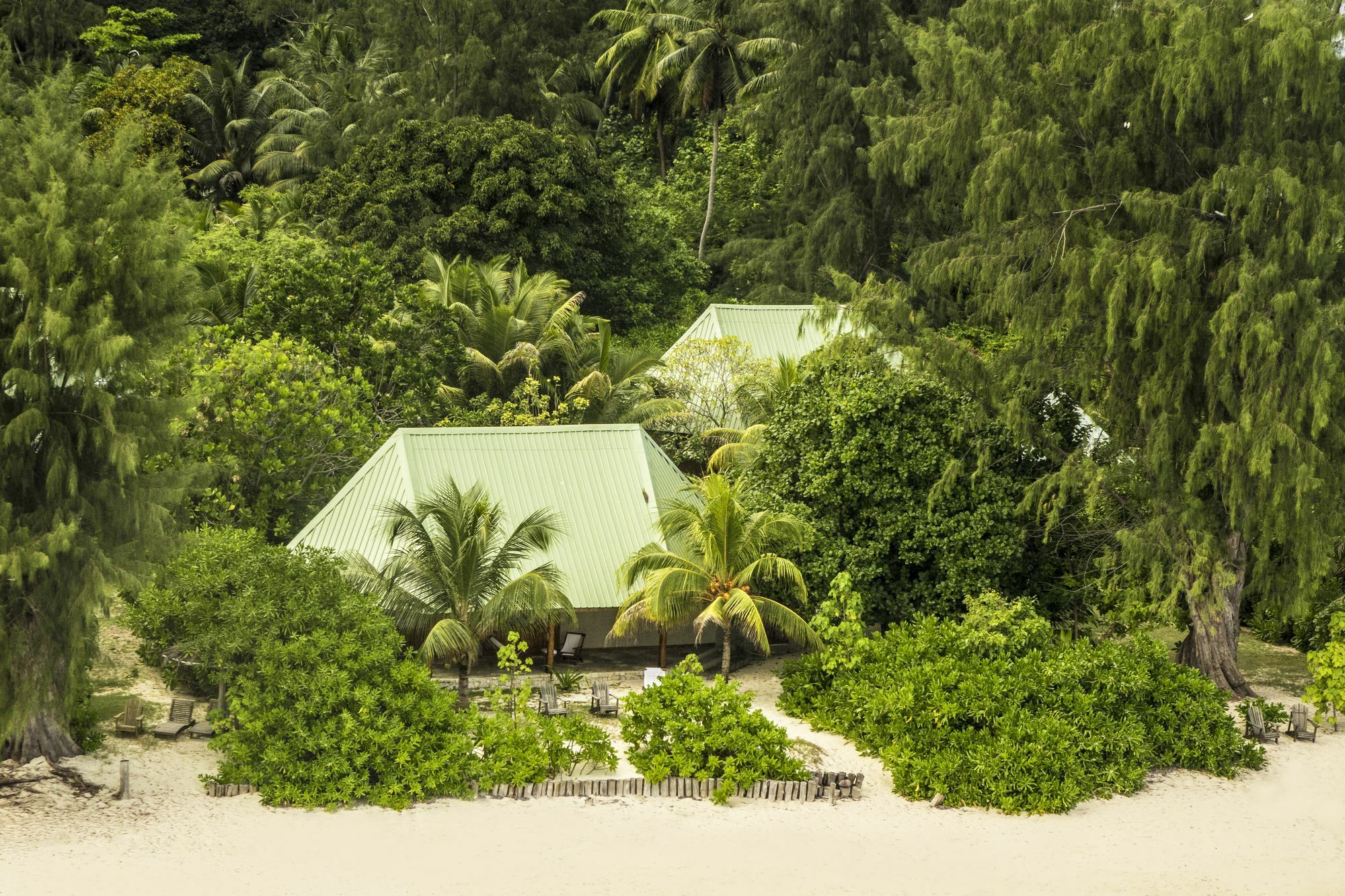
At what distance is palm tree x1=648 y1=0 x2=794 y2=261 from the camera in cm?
4412

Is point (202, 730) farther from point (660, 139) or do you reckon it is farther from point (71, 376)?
point (660, 139)

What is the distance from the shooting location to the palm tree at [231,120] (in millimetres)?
48125

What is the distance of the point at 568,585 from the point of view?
19969mm

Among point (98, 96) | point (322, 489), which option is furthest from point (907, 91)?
point (98, 96)

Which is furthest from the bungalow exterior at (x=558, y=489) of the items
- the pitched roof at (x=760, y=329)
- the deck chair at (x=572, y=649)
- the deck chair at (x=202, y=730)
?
the pitched roof at (x=760, y=329)

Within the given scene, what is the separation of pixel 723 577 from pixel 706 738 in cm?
389

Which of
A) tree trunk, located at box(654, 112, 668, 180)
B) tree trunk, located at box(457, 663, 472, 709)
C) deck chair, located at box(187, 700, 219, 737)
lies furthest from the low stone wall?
tree trunk, located at box(654, 112, 668, 180)

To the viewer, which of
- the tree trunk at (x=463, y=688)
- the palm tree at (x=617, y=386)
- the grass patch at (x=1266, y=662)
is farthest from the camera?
the palm tree at (x=617, y=386)

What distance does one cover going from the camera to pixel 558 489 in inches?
832

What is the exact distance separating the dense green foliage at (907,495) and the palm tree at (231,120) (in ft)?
108

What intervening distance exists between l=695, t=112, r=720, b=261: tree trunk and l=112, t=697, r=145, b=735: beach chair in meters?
30.6

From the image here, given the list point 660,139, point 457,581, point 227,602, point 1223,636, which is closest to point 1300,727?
point 1223,636

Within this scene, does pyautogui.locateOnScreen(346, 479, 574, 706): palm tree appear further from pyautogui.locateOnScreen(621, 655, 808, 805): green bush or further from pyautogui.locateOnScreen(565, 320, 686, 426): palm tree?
pyautogui.locateOnScreen(565, 320, 686, 426): palm tree

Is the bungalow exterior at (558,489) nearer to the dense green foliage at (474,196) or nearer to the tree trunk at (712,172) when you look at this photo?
the dense green foliage at (474,196)
